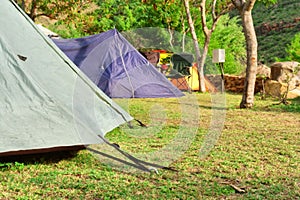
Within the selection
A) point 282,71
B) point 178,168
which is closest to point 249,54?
point 282,71

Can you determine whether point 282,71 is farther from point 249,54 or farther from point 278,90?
point 249,54

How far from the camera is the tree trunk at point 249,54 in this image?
297 inches

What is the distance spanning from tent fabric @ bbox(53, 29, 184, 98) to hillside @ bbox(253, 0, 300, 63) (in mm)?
14720

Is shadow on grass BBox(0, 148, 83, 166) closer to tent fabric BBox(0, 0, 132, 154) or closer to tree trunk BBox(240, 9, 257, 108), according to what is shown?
tent fabric BBox(0, 0, 132, 154)

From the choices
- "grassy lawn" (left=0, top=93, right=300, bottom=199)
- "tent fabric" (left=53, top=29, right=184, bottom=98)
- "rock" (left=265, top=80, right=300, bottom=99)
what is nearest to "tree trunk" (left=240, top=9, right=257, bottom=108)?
"tent fabric" (left=53, top=29, right=184, bottom=98)

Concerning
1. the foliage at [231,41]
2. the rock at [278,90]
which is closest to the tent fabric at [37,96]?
the rock at [278,90]

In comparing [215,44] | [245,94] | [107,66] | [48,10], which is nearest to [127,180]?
[245,94]

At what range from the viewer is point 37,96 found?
3.52 m

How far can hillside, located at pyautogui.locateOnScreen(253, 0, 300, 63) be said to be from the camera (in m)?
23.8

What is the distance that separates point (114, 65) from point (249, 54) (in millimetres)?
2544

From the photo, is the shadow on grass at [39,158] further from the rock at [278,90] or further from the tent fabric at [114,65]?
the rock at [278,90]

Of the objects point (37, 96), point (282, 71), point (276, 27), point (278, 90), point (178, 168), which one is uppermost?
point (37, 96)

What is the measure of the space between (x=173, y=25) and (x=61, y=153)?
14.8m

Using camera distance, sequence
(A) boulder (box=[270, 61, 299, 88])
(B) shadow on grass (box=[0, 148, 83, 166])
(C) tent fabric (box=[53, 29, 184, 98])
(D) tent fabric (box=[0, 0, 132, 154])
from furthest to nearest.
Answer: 1. (A) boulder (box=[270, 61, 299, 88])
2. (C) tent fabric (box=[53, 29, 184, 98])
3. (B) shadow on grass (box=[0, 148, 83, 166])
4. (D) tent fabric (box=[0, 0, 132, 154])
